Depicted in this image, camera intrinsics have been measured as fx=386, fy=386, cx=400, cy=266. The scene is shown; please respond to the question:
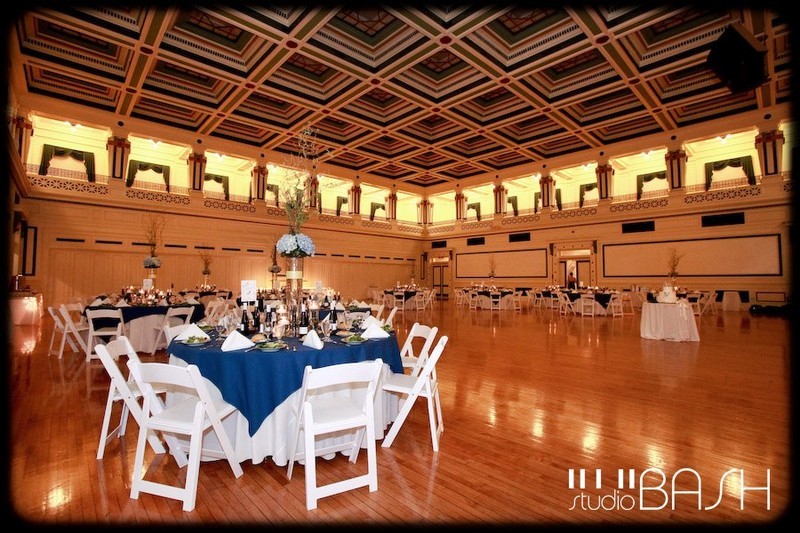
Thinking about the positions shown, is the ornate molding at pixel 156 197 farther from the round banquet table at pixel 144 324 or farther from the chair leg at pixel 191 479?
the chair leg at pixel 191 479

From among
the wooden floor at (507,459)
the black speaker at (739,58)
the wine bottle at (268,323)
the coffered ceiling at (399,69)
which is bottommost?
the wooden floor at (507,459)

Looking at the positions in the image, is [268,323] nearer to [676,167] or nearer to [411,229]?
[676,167]

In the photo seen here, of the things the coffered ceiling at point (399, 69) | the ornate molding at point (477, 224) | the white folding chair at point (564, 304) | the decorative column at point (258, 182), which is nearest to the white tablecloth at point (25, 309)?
the coffered ceiling at point (399, 69)

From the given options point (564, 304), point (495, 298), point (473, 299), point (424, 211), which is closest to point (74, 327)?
point (495, 298)

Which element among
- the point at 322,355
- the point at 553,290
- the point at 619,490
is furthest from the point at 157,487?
the point at 553,290

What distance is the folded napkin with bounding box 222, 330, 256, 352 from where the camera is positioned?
2.55m

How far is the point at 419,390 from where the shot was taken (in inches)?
104

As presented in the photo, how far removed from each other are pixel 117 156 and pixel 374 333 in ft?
46.4

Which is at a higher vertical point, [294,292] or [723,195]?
[723,195]

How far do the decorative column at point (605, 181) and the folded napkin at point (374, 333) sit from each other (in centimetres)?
1588

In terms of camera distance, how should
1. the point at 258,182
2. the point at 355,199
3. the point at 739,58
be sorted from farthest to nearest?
the point at 355,199 < the point at 258,182 < the point at 739,58

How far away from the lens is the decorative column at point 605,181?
15938 mm

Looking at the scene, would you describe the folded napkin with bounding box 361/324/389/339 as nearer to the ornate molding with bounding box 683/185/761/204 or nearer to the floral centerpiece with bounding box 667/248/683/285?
the floral centerpiece with bounding box 667/248/683/285

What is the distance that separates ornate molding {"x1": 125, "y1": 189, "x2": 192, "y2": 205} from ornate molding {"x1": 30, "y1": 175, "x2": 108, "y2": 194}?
2.40 feet
